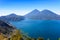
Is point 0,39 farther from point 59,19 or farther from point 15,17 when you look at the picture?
point 59,19

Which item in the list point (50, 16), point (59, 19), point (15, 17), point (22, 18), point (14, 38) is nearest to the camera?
point (14, 38)

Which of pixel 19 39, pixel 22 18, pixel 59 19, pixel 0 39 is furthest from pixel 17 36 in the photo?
pixel 59 19

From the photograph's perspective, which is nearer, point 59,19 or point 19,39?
point 19,39

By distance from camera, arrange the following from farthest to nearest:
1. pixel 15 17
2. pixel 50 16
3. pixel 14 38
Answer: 1. pixel 50 16
2. pixel 15 17
3. pixel 14 38

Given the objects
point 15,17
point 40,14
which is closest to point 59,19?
point 40,14

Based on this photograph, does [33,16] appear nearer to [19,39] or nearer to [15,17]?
[15,17]

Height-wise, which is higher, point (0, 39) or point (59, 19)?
point (0, 39)

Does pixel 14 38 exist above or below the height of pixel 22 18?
above

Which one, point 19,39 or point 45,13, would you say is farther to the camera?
point 45,13

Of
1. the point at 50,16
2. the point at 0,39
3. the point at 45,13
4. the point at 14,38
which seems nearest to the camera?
the point at 14,38
